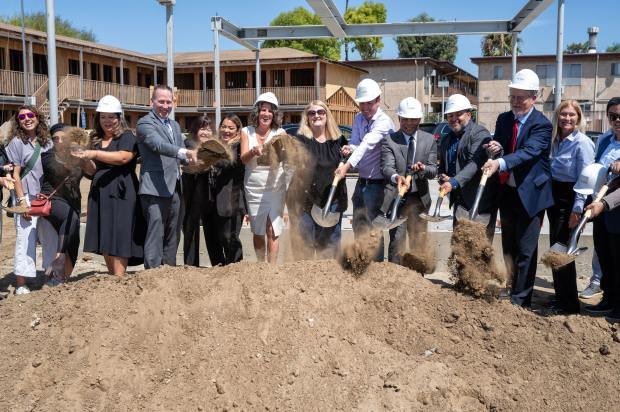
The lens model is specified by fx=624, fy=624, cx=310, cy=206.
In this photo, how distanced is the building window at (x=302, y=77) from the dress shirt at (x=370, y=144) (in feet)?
96.2

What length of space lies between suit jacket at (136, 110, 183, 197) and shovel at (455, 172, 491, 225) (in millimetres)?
2348

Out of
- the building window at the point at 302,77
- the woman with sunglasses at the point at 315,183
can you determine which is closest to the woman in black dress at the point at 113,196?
the woman with sunglasses at the point at 315,183

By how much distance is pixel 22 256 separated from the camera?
5.67 meters

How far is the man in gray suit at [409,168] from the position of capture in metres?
5.30

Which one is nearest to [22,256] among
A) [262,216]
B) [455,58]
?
[262,216]

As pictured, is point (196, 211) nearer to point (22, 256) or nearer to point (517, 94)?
point (22, 256)

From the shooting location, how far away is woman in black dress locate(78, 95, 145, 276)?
202 inches

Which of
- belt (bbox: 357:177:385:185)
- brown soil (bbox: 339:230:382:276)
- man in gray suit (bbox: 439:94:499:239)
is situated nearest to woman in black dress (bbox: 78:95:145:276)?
brown soil (bbox: 339:230:382:276)

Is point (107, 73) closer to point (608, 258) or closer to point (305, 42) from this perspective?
point (305, 42)

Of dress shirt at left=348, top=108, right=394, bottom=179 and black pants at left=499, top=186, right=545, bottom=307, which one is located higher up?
dress shirt at left=348, top=108, right=394, bottom=179

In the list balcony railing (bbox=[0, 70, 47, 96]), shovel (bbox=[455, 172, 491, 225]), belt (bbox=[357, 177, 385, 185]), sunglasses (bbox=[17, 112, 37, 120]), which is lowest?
shovel (bbox=[455, 172, 491, 225])

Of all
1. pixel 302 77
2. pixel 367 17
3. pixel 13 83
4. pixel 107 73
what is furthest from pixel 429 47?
pixel 13 83

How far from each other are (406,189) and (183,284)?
80.1 inches

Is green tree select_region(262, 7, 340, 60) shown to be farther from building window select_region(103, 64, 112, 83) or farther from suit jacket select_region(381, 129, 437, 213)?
suit jacket select_region(381, 129, 437, 213)
